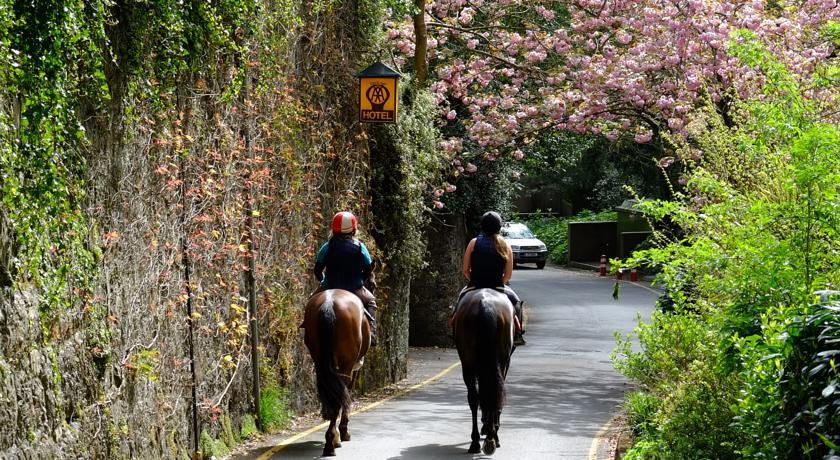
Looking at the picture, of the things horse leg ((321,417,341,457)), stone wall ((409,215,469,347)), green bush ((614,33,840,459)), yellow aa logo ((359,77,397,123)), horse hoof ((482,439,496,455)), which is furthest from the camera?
stone wall ((409,215,469,347))

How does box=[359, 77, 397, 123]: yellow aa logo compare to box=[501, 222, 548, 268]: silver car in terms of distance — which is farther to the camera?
box=[501, 222, 548, 268]: silver car

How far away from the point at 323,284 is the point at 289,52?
279cm

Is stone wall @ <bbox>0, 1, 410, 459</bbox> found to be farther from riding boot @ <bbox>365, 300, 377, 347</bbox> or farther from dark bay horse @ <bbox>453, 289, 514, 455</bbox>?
dark bay horse @ <bbox>453, 289, 514, 455</bbox>

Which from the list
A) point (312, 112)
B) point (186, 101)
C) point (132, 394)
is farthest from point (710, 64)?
point (132, 394)

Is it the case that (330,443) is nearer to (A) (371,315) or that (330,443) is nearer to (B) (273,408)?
(A) (371,315)

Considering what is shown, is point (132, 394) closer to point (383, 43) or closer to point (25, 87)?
point (25, 87)

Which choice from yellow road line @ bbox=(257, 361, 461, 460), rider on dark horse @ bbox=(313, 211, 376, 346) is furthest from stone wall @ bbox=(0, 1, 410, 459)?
rider on dark horse @ bbox=(313, 211, 376, 346)

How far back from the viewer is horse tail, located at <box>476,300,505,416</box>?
36.9 ft

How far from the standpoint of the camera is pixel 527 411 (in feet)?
47.9

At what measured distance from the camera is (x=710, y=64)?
19219mm

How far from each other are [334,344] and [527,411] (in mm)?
4373

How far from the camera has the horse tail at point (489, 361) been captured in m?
11.2

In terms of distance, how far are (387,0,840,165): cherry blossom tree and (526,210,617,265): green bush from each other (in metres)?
29.2

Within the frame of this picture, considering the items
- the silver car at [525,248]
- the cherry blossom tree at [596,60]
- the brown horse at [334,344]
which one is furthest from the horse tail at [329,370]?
the silver car at [525,248]
